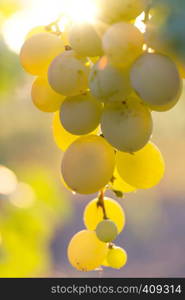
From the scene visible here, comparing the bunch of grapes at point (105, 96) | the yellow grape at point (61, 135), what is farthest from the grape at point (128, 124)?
the yellow grape at point (61, 135)

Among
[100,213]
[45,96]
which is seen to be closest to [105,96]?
[45,96]

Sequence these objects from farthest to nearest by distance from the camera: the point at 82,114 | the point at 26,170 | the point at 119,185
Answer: the point at 26,170 → the point at 119,185 → the point at 82,114

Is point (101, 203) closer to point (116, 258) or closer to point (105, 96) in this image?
point (116, 258)

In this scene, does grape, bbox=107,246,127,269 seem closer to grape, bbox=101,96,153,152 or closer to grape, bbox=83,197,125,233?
grape, bbox=83,197,125,233

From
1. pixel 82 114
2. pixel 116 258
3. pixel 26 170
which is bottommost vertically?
pixel 116 258

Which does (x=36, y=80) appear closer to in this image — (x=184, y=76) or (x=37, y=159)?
(x=184, y=76)

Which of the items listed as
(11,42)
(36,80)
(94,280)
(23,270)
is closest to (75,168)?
(36,80)

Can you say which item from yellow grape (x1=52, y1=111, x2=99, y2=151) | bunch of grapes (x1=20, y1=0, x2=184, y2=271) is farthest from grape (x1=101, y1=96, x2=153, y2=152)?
yellow grape (x1=52, y1=111, x2=99, y2=151)
